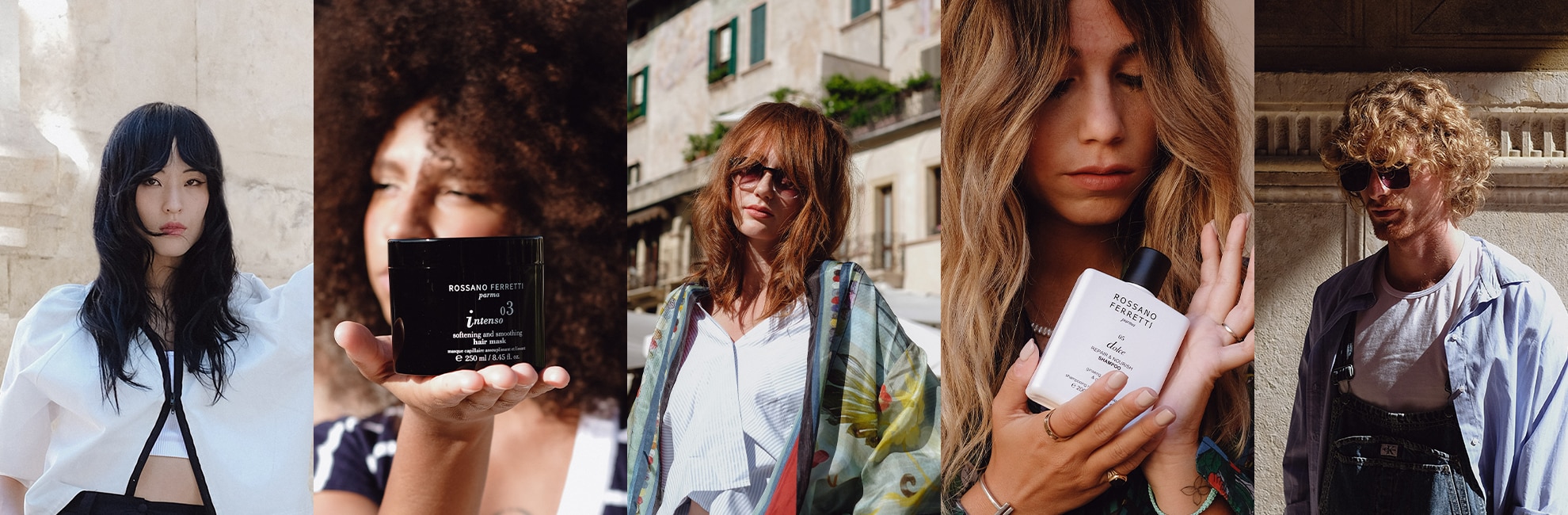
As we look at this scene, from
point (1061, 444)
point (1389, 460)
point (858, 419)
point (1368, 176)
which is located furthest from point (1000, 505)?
point (1368, 176)

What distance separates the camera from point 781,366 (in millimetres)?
2168

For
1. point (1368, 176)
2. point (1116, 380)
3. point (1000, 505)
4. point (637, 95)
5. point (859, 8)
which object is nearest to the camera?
point (1116, 380)

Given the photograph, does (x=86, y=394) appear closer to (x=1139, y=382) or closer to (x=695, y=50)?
(x=695, y=50)

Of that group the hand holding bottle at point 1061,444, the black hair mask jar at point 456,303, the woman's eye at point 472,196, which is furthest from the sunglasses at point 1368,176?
the woman's eye at point 472,196

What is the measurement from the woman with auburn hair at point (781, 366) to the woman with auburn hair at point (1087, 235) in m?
0.12

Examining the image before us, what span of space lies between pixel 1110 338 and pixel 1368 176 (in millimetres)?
675

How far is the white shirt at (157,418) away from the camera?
2375 millimetres

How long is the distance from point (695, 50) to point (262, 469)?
1.34 meters

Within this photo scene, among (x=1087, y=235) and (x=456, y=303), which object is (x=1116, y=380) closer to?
(x=1087, y=235)

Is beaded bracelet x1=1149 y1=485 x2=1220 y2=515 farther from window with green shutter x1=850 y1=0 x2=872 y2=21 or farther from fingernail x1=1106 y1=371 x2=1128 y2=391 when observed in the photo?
window with green shutter x1=850 y1=0 x2=872 y2=21

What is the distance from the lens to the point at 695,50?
2371mm

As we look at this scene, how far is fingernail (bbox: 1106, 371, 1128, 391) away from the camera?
1.93 m

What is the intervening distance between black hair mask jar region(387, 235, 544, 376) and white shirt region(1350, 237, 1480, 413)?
1.65m

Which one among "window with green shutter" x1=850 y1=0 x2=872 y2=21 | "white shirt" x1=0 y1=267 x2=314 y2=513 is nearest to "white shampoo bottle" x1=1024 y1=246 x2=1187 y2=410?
"window with green shutter" x1=850 y1=0 x2=872 y2=21
